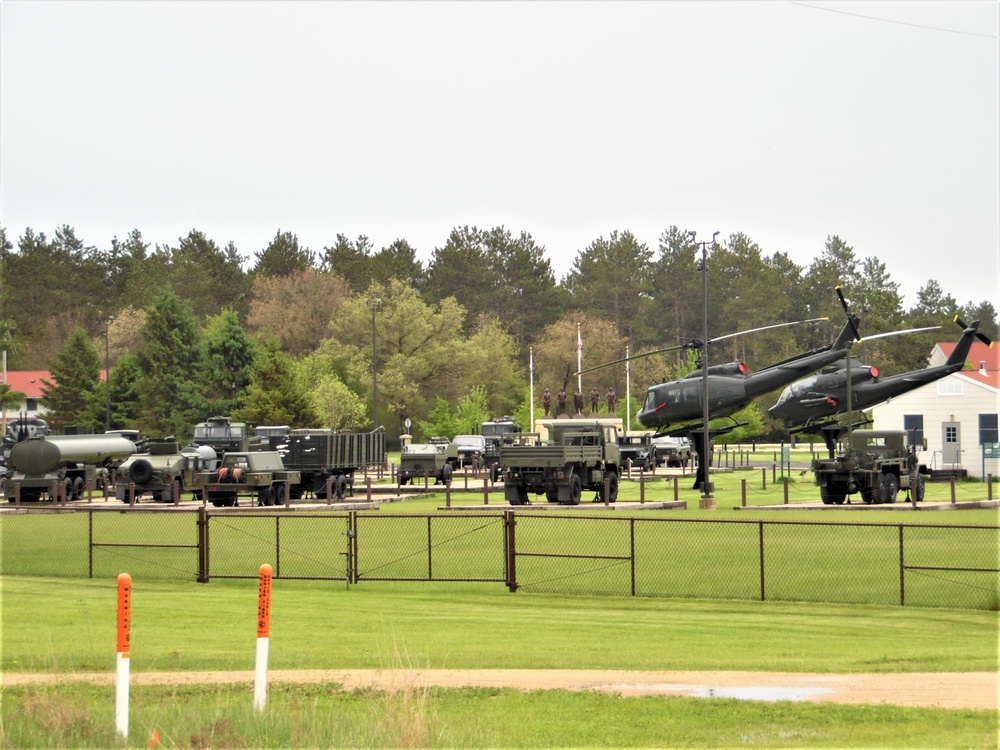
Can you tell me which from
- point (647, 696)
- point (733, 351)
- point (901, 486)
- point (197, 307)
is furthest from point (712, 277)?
point (647, 696)

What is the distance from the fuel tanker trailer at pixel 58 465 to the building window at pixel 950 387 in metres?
37.0

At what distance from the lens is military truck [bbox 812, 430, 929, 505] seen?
40812 millimetres

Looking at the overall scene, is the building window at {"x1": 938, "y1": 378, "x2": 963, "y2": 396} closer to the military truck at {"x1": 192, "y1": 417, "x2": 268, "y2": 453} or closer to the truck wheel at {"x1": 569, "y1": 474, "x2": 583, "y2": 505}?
the truck wheel at {"x1": 569, "y1": 474, "x2": 583, "y2": 505}

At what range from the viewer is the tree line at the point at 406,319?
97.4 meters

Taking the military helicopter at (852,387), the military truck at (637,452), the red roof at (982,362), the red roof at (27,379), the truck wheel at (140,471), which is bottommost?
the truck wheel at (140,471)

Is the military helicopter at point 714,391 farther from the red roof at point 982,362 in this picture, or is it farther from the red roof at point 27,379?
the red roof at point 27,379

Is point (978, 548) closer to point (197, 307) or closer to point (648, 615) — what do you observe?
point (648, 615)

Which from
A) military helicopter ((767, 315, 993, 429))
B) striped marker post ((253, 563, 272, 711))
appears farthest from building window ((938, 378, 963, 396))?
striped marker post ((253, 563, 272, 711))

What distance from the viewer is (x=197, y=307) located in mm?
131625

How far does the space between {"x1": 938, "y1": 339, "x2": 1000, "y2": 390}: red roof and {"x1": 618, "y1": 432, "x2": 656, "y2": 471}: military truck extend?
14.6 meters

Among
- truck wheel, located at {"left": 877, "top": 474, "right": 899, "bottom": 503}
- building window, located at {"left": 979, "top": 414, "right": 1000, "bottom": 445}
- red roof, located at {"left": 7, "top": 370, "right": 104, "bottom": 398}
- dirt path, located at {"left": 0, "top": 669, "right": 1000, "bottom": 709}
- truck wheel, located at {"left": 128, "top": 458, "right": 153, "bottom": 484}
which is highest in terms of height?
red roof, located at {"left": 7, "top": 370, "right": 104, "bottom": 398}

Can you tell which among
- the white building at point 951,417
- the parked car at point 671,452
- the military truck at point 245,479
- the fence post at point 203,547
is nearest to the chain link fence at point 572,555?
the fence post at point 203,547

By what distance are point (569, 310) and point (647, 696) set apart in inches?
4669

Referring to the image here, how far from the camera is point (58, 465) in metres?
46.3
